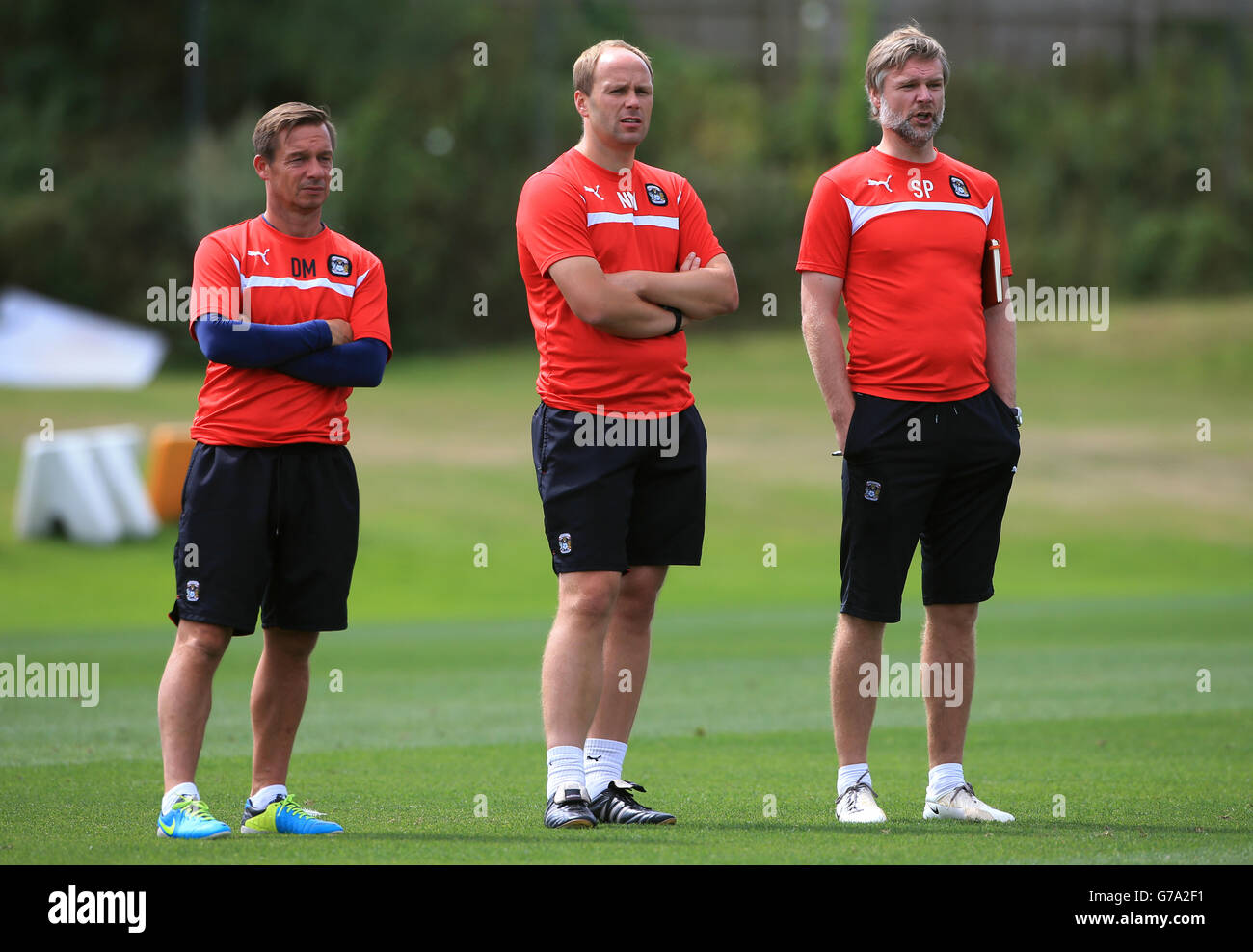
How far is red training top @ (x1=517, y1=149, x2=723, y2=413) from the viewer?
5.95 m

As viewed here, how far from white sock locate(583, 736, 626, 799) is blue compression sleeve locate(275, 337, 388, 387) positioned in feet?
5.10

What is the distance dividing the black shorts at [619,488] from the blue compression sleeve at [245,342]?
93 centimetres

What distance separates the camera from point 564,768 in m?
5.79

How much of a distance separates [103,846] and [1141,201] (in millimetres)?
45733

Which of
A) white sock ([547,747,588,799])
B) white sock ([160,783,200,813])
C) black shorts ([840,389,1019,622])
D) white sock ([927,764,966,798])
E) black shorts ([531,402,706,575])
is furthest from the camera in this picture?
white sock ([927,764,966,798])

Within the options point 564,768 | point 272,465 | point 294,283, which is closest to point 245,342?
point 294,283

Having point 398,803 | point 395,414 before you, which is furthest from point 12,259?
point 398,803

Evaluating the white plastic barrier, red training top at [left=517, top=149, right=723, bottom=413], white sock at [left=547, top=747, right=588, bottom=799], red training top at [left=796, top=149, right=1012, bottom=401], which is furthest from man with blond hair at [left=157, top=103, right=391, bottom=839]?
the white plastic barrier

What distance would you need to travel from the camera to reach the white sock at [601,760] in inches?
241

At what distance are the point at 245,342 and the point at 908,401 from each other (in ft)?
7.66

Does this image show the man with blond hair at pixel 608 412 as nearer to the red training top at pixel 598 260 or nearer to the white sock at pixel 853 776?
the red training top at pixel 598 260

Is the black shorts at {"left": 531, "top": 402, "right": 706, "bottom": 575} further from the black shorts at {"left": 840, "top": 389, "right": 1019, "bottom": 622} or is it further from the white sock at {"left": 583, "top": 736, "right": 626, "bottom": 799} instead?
the white sock at {"left": 583, "top": 736, "right": 626, "bottom": 799}

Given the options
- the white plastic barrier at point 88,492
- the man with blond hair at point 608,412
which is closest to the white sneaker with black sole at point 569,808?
the man with blond hair at point 608,412

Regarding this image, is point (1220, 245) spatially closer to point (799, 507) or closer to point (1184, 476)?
point (1184, 476)
